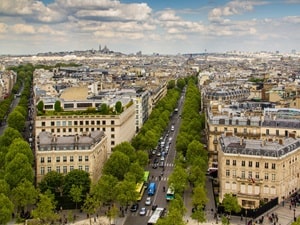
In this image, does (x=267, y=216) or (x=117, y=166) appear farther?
(x=117, y=166)

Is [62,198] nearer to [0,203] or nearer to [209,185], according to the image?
[0,203]

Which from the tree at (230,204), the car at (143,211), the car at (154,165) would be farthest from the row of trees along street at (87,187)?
the car at (154,165)

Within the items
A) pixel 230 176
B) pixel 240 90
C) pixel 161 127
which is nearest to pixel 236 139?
pixel 230 176

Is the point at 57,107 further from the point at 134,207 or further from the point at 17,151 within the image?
the point at 134,207

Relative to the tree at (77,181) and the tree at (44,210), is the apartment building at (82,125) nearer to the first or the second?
the tree at (77,181)

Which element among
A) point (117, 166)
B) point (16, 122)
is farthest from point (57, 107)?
point (117, 166)

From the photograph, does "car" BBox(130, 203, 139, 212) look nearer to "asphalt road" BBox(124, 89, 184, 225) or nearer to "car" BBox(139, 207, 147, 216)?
"asphalt road" BBox(124, 89, 184, 225)
